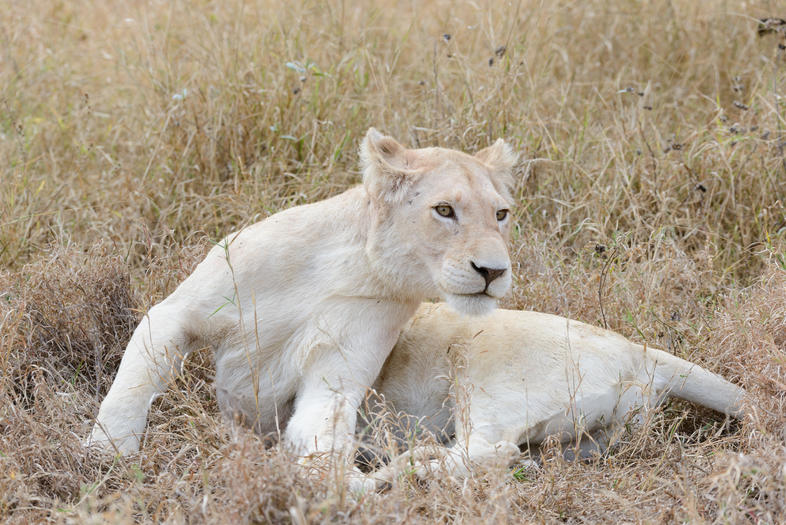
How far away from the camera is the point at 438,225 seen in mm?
3529

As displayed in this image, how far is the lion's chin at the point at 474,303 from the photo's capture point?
3457 millimetres

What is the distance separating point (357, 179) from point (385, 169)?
2.04 metres

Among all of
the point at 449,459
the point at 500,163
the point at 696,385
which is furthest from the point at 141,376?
the point at 696,385

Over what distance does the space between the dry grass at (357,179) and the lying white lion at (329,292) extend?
0.24 m

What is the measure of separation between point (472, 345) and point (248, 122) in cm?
252

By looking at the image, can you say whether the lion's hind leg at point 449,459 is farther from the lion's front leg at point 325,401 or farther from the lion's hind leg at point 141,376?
the lion's hind leg at point 141,376

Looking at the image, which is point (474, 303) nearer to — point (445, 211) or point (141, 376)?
point (445, 211)

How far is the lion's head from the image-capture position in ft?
11.2

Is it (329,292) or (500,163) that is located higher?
(500,163)

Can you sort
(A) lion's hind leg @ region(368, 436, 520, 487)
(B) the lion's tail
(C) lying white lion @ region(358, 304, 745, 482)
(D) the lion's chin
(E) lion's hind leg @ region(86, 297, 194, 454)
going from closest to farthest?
(A) lion's hind leg @ region(368, 436, 520, 487), (E) lion's hind leg @ region(86, 297, 194, 454), (D) the lion's chin, (C) lying white lion @ region(358, 304, 745, 482), (B) the lion's tail

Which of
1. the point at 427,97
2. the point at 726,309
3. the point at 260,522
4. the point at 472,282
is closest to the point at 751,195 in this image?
the point at 726,309

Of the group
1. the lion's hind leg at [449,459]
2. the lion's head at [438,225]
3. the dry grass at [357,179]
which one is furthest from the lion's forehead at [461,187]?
the dry grass at [357,179]

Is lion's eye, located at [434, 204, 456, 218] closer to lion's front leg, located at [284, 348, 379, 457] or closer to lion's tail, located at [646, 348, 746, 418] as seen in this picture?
lion's front leg, located at [284, 348, 379, 457]

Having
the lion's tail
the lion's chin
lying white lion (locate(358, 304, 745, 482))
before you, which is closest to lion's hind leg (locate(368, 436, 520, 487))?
lying white lion (locate(358, 304, 745, 482))
